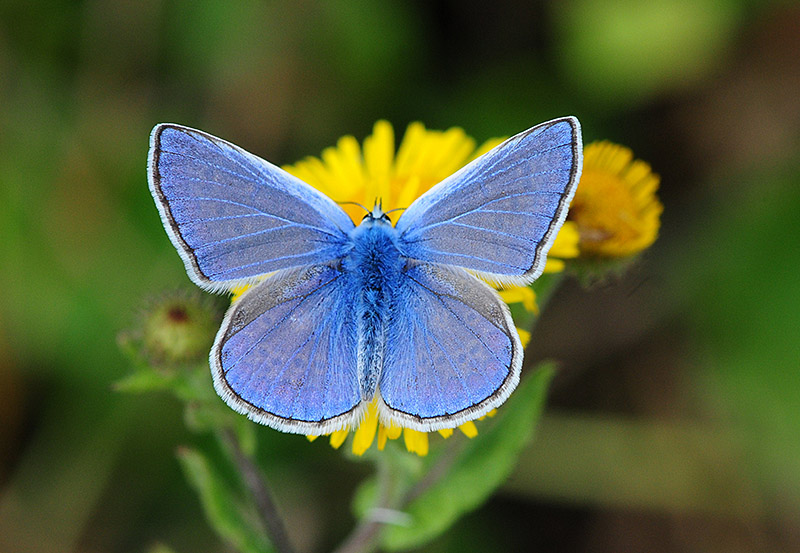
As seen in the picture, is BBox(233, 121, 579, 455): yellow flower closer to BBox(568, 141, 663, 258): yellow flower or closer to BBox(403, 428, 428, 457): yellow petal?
BBox(568, 141, 663, 258): yellow flower

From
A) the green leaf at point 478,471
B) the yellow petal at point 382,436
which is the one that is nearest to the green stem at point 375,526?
the green leaf at point 478,471

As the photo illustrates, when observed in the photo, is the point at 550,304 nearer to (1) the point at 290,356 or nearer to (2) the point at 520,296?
(2) the point at 520,296

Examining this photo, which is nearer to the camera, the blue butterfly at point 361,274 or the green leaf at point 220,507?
the blue butterfly at point 361,274

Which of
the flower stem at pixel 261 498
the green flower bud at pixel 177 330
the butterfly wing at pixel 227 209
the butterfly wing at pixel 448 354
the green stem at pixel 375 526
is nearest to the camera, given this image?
the butterfly wing at pixel 448 354

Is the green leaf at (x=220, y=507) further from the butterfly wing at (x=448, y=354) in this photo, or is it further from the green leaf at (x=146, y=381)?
the butterfly wing at (x=448, y=354)

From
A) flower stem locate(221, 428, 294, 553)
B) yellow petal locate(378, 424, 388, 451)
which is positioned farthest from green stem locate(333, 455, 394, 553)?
yellow petal locate(378, 424, 388, 451)

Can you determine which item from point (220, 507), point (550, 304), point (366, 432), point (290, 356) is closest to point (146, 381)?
point (220, 507)
